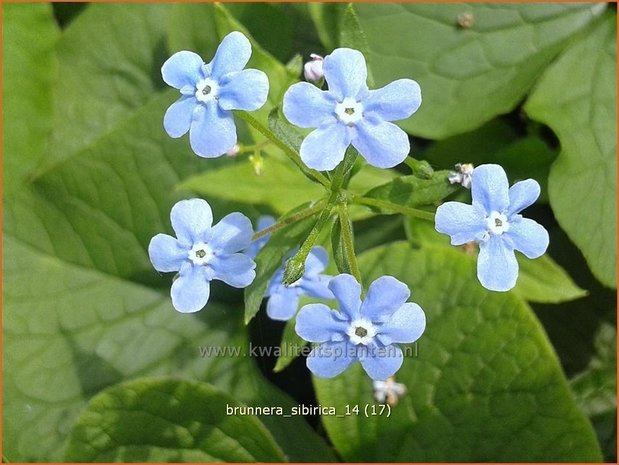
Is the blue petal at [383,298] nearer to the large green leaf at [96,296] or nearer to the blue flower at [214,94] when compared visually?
the blue flower at [214,94]

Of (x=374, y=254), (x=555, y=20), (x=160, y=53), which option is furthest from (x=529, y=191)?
(x=160, y=53)

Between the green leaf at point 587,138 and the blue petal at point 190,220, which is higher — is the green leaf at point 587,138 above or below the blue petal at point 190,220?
above

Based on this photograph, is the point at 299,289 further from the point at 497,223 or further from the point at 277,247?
the point at 497,223

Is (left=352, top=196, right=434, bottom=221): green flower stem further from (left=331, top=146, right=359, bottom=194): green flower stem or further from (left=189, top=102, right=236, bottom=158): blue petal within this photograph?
(left=189, top=102, right=236, bottom=158): blue petal

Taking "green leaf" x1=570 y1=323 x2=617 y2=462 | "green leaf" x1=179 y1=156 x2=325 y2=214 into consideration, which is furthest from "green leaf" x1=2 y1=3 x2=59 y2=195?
"green leaf" x1=570 y1=323 x2=617 y2=462

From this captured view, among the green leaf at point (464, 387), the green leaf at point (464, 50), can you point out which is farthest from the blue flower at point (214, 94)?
the green leaf at point (464, 50)

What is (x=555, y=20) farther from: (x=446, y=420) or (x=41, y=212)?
(x=41, y=212)
